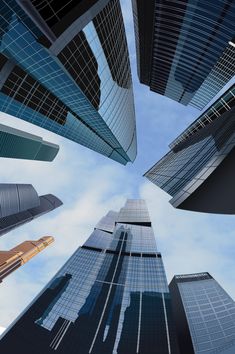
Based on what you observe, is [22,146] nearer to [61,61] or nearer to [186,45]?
[186,45]

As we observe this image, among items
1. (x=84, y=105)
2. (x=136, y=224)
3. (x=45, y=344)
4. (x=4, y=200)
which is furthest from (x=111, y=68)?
(x=136, y=224)

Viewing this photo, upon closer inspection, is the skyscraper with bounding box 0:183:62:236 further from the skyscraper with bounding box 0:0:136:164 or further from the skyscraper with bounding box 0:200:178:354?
the skyscraper with bounding box 0:0:136:164

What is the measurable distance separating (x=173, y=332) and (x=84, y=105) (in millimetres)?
72757

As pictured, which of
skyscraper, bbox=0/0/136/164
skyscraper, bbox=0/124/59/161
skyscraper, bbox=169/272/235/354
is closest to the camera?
skyscraper, bbox=0/0/136/164

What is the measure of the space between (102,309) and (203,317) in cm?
4292

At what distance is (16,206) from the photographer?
13588 cm

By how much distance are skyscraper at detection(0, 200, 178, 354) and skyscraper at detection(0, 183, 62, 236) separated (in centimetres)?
3486

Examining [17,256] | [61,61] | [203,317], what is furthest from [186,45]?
[17,256]

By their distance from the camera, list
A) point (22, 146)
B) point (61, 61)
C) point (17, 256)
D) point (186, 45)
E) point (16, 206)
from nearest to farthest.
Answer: point (61, 61) → point (186, 45) → point (22, 146) → point (16, 206) → point (17, 256)

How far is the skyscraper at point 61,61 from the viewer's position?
28.0 m

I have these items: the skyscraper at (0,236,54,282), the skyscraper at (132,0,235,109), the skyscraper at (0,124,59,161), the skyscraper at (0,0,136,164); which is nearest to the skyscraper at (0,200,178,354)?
the skyscraper at (0,236,54,282)

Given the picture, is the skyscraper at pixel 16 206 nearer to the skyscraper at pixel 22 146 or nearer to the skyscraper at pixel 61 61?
the skyscraper at pixel 22 146

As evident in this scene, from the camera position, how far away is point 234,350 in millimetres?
87312

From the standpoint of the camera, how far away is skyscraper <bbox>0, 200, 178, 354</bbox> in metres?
75.8
